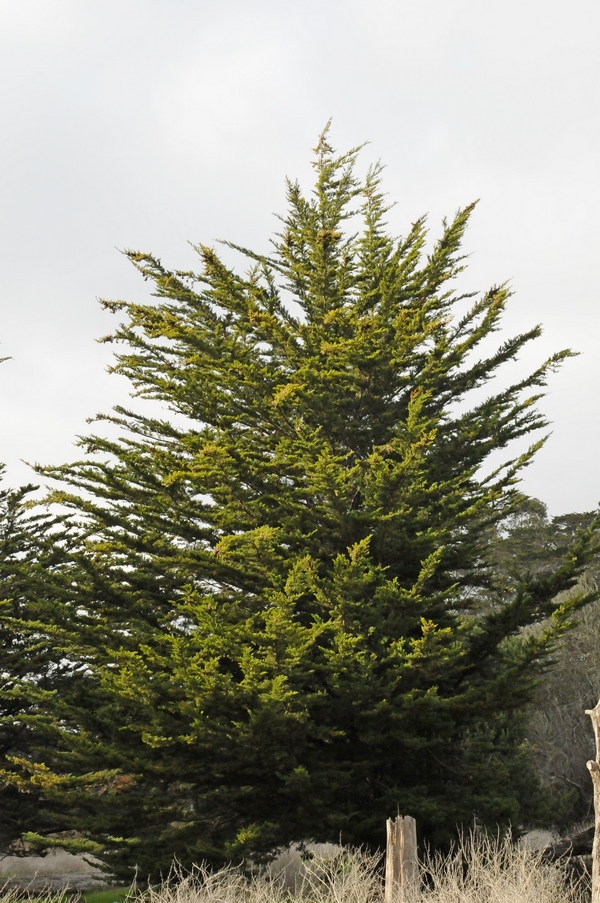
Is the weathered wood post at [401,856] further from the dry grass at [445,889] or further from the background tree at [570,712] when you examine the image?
the background tree at [570,712]

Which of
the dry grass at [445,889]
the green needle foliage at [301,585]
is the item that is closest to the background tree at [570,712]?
the green needle foliage at [301,585]

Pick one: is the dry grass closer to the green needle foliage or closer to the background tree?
the green needle foliage

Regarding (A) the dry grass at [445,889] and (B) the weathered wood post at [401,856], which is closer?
(A) the dry grass at [445,889]

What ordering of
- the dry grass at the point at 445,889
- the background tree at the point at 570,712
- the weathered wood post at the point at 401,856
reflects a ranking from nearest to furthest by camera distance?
the dry grass at the point at 445,889, the weathered wood post at the point at 401,856, the background tree at the point at 570,712

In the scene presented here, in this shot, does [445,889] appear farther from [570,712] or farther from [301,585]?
[570,712]

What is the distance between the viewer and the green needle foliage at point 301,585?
29.6ft

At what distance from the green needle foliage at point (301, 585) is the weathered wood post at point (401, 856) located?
52.3 inches

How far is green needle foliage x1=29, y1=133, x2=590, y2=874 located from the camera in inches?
355

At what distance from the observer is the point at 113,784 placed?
31.4 feet

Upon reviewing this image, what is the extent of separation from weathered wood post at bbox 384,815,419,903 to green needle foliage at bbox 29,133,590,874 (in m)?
1.33

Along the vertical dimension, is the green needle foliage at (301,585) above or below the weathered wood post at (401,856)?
above

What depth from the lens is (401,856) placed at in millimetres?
7605

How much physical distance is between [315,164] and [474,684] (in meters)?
9.03

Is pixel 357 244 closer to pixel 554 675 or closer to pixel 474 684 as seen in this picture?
pixel 474 684
